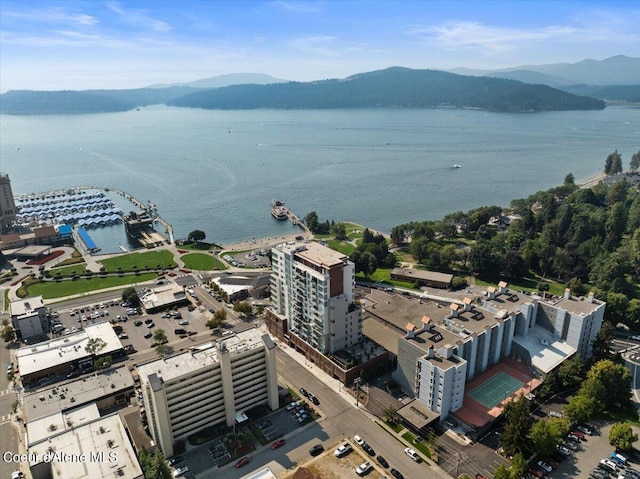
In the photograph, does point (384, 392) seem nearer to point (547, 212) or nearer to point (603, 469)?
point (603, 469)

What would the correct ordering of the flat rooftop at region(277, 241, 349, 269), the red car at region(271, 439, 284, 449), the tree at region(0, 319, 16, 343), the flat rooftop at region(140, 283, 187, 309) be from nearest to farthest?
the red car at region(271, 439, 284, 449) → the flat rooftop at region(277, 241, 349, 269) → the tree at region(0, 319, 16, 343) → the flat rooftop at region(140, 283, 187, 309)

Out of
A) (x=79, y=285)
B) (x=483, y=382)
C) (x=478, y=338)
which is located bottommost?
(x=79, y=285)

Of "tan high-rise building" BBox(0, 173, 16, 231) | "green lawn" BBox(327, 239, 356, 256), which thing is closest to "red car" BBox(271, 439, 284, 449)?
"green lawn" BBox(327, 239, 356, 256)

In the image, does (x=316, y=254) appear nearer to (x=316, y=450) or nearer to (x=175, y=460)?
(x=316, y=450)

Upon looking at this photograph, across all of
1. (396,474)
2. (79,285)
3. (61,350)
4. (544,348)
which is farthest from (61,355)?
(544,348)

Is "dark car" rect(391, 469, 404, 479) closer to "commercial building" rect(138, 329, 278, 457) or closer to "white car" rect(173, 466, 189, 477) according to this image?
"commercial building" rect(138, 329, 278, 457)

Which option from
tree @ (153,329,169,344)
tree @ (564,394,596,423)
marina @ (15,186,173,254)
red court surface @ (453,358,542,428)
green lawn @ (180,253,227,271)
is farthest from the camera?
marina @ (15,186,173,254)

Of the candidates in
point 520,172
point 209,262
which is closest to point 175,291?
point 209,262
